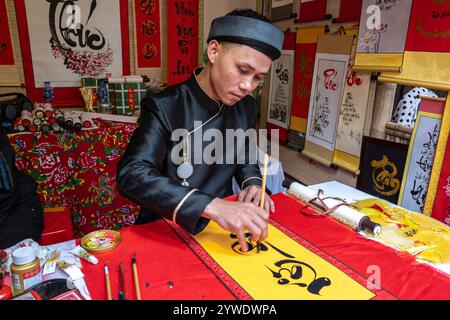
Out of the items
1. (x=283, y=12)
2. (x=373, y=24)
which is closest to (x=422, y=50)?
(x=373, y=24)

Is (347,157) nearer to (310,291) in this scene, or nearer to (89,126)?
(310,291)

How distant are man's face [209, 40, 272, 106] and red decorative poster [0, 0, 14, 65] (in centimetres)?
305

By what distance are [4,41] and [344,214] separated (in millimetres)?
3703

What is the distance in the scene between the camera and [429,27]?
186 centimetres

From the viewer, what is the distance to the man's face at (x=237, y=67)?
4.10 feet

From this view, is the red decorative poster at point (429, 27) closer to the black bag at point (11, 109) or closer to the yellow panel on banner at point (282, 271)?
the yellow panel on banner at point (282, 271)

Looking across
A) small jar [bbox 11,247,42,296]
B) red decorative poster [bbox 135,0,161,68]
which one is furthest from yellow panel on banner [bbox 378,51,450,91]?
red decorative poster [bbox 135,0,161,68]

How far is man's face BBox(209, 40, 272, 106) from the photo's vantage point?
1251 millimetres

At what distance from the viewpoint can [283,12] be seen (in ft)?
11.4

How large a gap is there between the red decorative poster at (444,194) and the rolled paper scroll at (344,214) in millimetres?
683

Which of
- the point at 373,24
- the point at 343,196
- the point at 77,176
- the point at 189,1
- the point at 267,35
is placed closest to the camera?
the point at 267,35

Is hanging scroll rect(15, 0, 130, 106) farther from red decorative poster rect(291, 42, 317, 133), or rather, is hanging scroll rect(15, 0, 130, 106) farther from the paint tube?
the paint tube
